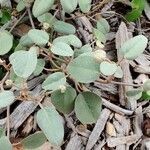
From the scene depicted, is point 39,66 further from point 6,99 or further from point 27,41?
point 6,99

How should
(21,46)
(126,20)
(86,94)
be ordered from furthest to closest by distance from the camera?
(126,20)
(21,46)
(86,94)

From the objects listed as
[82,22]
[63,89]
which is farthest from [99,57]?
[82,22]

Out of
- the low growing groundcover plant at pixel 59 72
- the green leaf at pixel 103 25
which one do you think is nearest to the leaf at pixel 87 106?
the low growing groundcover plant at pixel 59 72

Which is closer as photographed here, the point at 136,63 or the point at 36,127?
the point at 36,127

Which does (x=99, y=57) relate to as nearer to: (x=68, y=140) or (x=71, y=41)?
(x=71, y=41)

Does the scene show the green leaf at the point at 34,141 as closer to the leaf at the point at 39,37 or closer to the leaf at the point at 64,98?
the leaf at the point at 64,98

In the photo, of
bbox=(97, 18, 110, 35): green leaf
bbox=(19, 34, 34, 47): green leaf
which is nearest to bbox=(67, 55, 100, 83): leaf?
bbox=(19, 34, 34, 47): green leaf
